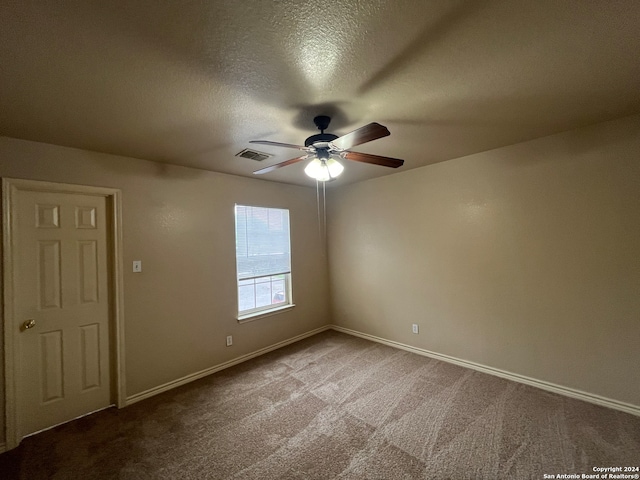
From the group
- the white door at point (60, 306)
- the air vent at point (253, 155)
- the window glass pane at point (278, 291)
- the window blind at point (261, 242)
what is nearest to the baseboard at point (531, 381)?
the window glass pane at point (278, 291)

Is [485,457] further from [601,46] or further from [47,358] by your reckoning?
[47,358]

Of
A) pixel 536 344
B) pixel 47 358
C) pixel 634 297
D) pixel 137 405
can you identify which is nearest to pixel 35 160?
pixel 47 358

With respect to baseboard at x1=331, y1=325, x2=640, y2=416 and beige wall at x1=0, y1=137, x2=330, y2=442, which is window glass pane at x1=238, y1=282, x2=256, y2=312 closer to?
beige wall at x1=0, y1=137, x2=330, y2=442

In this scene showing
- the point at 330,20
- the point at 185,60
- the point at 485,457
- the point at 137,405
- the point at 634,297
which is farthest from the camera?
the point at 137,405

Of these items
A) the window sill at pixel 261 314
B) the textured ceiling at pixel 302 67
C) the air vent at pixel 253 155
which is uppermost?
the air vent at pixel 253 155

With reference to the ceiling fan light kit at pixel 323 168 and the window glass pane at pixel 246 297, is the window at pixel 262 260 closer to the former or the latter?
the window glass pane at pixel 246 297

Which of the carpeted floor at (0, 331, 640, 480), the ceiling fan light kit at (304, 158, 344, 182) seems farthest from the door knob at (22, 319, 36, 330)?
the ceiling fan light kit at (304, 158, 344, 182)

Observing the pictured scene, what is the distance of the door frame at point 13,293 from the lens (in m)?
2.06

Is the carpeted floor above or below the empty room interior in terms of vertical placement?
below

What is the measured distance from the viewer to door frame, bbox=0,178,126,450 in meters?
2.06

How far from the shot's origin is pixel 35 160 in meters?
2.21

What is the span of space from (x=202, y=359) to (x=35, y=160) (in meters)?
2.50

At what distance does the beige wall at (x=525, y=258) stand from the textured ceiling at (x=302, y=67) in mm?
491

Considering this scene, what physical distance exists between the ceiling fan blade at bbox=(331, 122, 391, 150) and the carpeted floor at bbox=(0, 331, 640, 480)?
7.10ft
